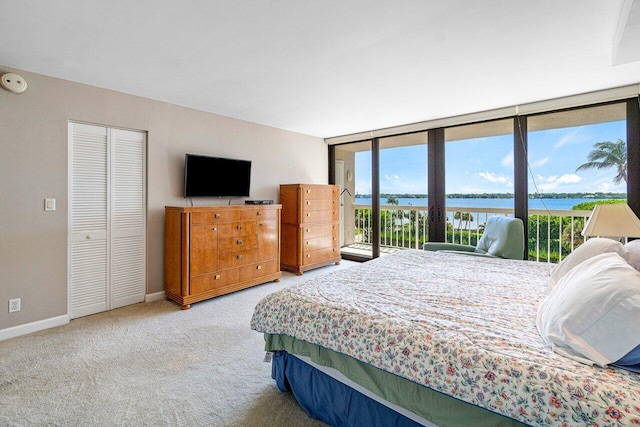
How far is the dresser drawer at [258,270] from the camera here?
3.77 meters

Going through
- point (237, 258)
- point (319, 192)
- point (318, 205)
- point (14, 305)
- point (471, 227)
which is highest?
point (319, 192)

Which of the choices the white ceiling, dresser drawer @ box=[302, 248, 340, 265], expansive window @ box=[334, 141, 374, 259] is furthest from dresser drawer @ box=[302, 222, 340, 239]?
the white ceiling

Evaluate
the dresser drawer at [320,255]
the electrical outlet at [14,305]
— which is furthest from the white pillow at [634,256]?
the electrical outlet at [14,305]

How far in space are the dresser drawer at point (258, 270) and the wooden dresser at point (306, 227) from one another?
540mm

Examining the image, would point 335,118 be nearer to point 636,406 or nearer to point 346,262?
point 346,262

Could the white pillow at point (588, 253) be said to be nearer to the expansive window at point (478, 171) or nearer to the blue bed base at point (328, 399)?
the blue bed base at point (328, 399)

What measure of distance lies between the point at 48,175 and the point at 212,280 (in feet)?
6.08

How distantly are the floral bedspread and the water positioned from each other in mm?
1925

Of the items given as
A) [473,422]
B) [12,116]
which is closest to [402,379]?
[473,422]

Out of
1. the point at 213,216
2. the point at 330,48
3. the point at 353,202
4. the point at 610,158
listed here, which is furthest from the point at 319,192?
the point at 610,158

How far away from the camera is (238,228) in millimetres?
3688

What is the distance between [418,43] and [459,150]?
8.64 ft

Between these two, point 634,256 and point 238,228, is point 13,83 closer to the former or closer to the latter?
point 238,228

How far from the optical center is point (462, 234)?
15.8ft
